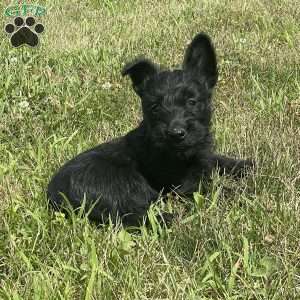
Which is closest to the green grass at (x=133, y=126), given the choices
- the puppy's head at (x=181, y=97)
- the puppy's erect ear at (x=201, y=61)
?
the puppy's head at (x=181, y=97)

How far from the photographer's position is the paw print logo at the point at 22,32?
7328 mm

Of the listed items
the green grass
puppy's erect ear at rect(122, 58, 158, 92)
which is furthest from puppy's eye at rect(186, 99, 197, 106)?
the green grass

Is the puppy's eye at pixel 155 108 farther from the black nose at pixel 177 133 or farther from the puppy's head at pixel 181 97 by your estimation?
the black nose at pixel 177 133

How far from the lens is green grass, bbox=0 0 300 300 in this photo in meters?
3.17

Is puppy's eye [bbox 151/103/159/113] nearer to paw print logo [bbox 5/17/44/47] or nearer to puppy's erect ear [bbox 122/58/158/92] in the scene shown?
puppy's erect ear [bbox 122/58/158/92]

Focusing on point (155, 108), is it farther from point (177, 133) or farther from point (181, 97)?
point (177, 133)

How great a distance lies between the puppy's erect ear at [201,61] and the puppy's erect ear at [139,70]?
0.26m

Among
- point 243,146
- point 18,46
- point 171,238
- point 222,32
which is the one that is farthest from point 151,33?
point 171,238

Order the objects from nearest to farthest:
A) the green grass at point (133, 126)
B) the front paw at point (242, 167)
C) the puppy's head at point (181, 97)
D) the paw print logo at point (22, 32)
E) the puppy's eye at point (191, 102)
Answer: the green grass at point (133, 126)
the puppy's head at point (181, 97)
the puppy's eye at point (191, 102)
the front paw at point (242, 167)
the paw print logo at point (22, 32)

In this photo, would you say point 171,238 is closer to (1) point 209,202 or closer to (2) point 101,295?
(1) point 209,202

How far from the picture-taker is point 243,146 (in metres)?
4.90

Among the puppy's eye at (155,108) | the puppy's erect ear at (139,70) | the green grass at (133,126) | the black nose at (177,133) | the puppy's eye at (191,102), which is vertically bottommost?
the green grass at (133,126)

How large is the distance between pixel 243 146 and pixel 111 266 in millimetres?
2005

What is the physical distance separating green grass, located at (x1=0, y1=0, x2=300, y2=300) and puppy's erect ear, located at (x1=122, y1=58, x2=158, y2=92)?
99 cm
